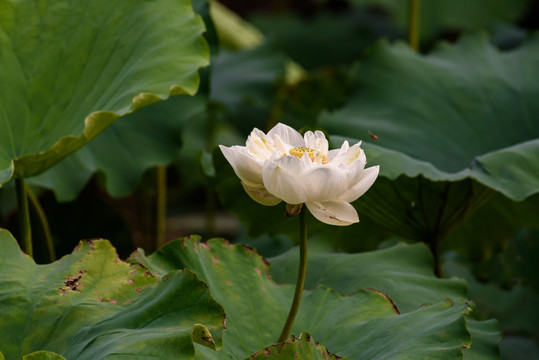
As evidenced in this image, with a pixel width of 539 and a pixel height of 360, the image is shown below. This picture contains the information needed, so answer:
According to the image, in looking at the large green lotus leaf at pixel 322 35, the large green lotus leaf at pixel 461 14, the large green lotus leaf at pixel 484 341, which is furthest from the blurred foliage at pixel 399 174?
the large green lotus leaf at pixel 322 35

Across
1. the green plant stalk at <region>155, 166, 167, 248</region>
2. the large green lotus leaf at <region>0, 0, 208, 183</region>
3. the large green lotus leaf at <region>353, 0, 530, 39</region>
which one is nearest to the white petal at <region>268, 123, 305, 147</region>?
the large green lotus leaf at <region>0, 0, 208, 183</region>

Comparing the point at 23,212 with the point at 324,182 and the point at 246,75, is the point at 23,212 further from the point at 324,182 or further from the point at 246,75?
the point at 246,75

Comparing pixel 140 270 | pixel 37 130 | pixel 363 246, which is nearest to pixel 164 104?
pixel 37 130

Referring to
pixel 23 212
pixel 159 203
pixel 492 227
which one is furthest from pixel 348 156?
pixel 159 203

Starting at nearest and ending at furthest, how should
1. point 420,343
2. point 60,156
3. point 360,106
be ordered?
point 420,343
point 60,156
point 360,106

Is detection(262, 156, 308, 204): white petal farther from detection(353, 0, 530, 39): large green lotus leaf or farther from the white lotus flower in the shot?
detection(353, 0, 530, 39): large green lotus leaf

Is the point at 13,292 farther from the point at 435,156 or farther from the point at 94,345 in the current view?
the point at 435,156
